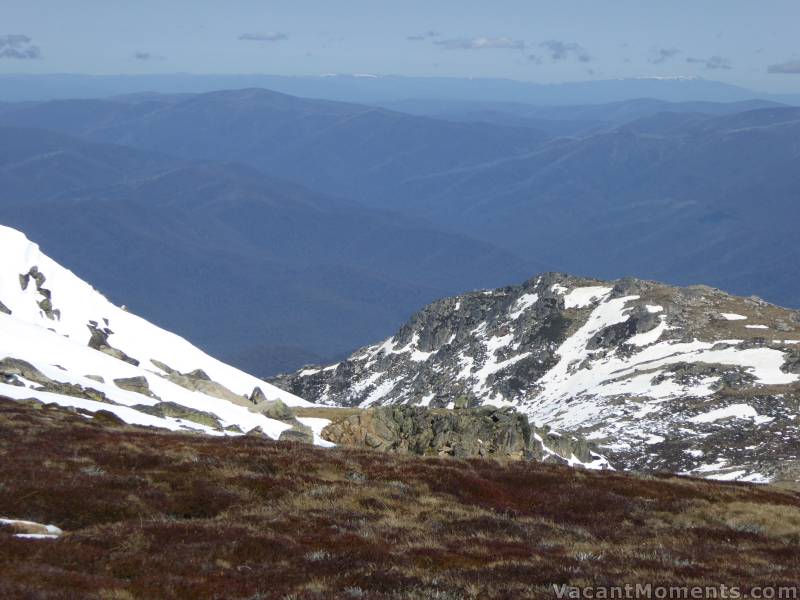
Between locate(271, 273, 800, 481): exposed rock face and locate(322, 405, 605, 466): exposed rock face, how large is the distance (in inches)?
313

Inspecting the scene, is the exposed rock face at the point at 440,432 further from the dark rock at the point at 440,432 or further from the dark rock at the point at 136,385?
the dark rock at the point at 136,385

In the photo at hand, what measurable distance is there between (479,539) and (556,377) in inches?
5061

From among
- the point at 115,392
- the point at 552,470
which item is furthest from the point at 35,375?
the point at 552,470

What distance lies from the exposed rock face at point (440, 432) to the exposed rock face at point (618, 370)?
794 cm

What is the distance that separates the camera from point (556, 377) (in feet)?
482

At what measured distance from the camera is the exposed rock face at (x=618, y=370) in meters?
91.7

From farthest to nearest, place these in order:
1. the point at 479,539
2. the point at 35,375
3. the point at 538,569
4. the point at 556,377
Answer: the point at 556,377
the point at 35,375
the point at 479,539
the point at 538,569

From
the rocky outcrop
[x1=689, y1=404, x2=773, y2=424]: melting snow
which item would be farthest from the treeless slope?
[x1=689, y1=404, x2=773, y2=424]: melting snow

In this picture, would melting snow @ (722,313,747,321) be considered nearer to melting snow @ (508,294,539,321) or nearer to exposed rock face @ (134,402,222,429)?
melting snow @ (508,294,539,321)

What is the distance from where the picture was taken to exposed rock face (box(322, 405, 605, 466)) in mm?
56344

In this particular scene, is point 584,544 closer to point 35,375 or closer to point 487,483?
point 487,483

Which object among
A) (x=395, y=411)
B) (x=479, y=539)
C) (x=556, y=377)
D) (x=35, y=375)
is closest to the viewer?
(x=479, y=539)

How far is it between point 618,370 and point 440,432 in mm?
83286

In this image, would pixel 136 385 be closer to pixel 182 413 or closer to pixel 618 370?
pixel 182 413
